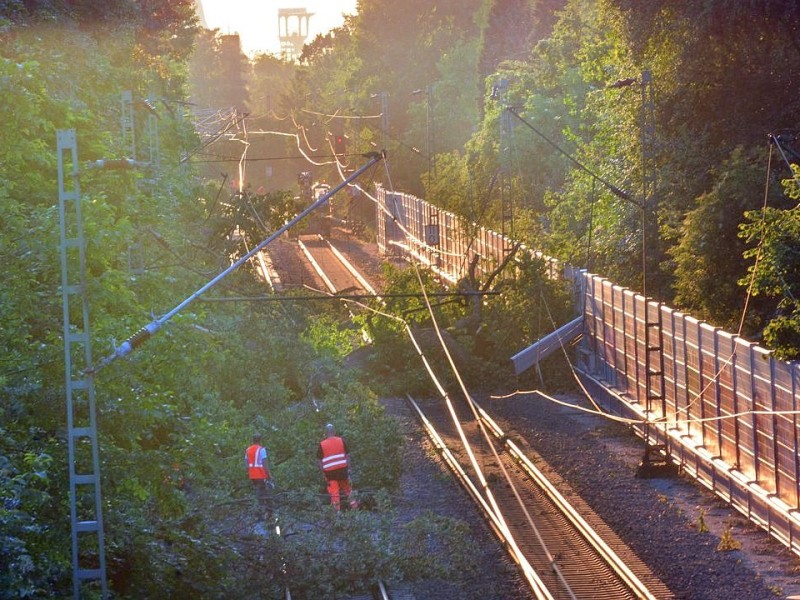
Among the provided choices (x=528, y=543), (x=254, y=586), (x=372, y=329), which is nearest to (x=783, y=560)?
(x=528, y=543)

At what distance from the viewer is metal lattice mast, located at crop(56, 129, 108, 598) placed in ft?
34.9

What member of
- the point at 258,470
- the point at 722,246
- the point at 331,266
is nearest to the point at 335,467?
the point at 258,470

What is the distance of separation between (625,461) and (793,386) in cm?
654

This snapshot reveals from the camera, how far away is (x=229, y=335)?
83.8ft

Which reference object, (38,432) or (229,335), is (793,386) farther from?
(229,335)

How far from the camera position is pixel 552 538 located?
1802cm

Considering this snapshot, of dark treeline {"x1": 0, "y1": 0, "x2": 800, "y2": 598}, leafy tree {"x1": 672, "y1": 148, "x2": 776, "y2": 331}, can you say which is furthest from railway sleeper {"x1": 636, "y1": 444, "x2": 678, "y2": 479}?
leafy tree {"x1": 672, "y1": 148, "x2": 776, "y2": 331}

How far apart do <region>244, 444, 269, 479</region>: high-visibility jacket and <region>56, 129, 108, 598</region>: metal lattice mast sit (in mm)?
5897

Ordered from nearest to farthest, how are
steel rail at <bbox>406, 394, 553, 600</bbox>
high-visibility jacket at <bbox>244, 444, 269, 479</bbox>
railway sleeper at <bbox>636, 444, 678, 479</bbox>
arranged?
1. steel rail at <bbox>406, 394, 553, 600</bbox>
2. high-visibility jacket at <bbox>244, 444, 269, 479</bbox>
3. railway sleeper at <bbox>636, 444, 678, 479</bbox>

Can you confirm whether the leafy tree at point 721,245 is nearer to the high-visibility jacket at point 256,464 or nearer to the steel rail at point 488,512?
the steel rail at point 488,512

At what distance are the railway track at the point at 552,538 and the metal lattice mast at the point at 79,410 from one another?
17.6 ft

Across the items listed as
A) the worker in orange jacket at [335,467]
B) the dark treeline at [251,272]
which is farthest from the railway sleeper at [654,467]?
the worker in orange jacket at [335,467]

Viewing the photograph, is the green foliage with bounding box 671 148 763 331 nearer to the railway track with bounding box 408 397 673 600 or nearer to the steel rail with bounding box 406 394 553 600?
the railway track with bounding box 408 397 673 600

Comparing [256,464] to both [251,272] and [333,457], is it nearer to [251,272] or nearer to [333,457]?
[333,457]
